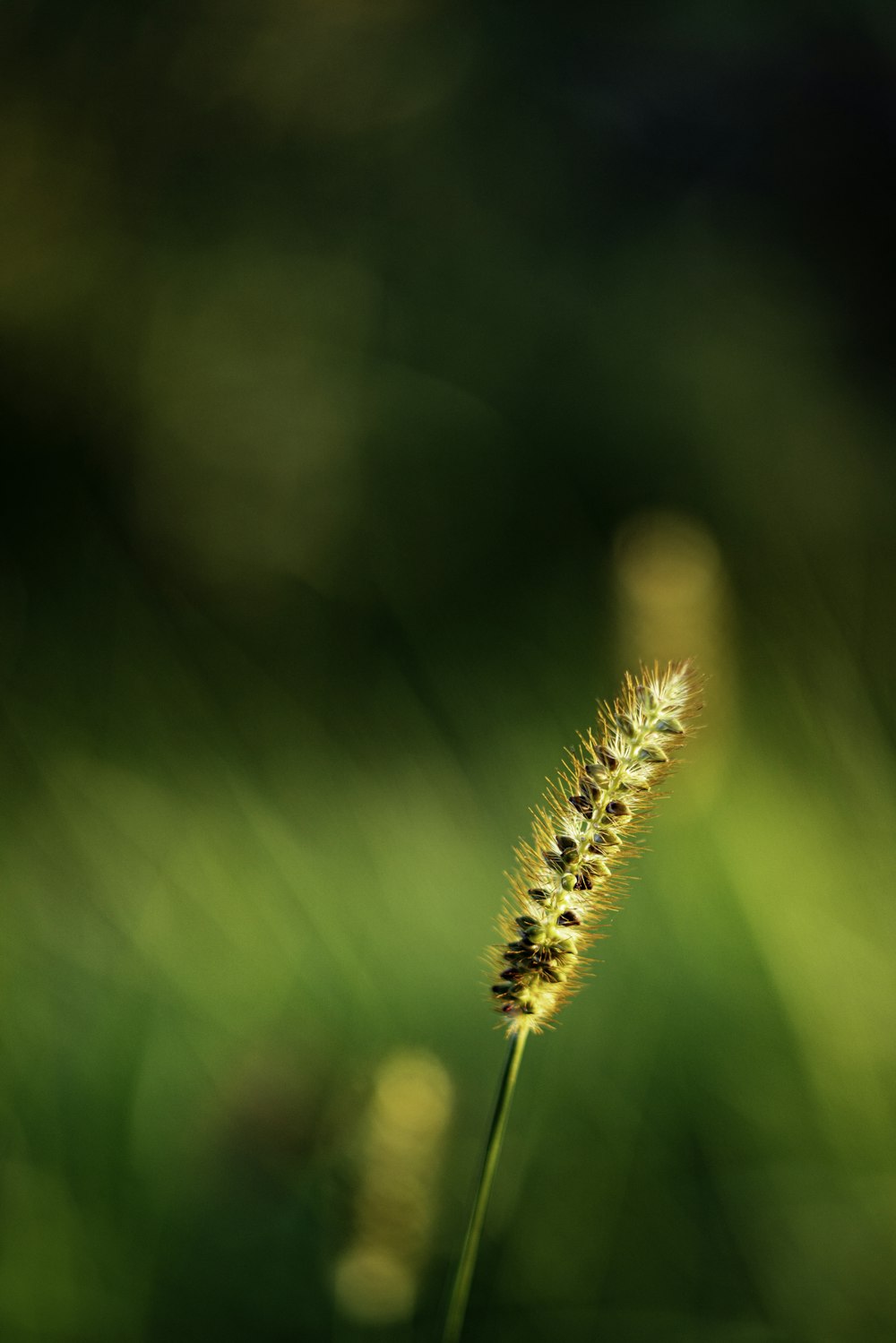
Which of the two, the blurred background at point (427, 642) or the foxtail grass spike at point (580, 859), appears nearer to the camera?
the foxtail grass spike at point (580, 859)

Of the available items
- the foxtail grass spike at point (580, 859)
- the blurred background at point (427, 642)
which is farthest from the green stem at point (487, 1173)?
the blurred background at point (427, 642)

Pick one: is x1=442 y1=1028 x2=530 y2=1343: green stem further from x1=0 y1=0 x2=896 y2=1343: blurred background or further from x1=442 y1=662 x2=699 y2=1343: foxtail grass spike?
x1=0 y1=0 x2=896 y2=1343: blurred background

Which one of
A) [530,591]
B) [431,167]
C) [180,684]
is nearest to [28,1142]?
[180,684]

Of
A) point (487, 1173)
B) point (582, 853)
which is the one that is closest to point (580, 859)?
point (582, 853)

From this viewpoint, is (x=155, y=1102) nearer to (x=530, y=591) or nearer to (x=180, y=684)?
(x=180, y=684)

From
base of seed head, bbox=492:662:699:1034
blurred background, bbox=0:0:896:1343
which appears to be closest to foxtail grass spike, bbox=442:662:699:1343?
base of seed head, bbox=492:662:699:1034

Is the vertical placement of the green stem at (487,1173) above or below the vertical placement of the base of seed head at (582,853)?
below

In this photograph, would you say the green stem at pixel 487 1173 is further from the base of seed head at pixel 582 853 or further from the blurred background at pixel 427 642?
the blurred background at pixel 427 642
